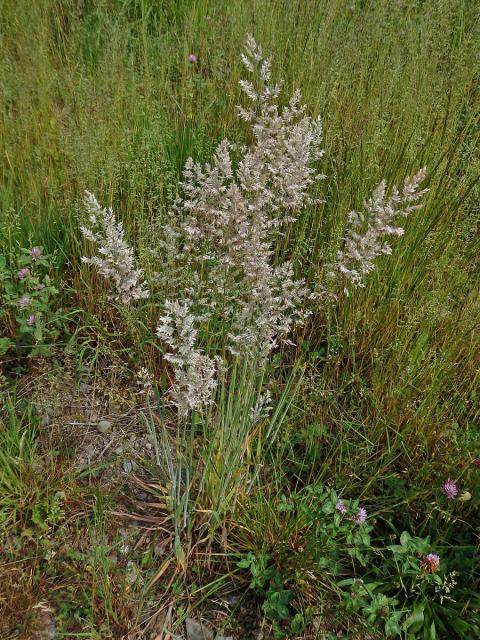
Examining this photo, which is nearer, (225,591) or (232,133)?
(225,591)

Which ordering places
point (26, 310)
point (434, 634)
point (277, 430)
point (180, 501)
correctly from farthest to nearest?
point (26, 310)
point (277, 430)
point (180, 501)
point (434, 634)

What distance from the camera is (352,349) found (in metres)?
2.11

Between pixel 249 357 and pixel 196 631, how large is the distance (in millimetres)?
884

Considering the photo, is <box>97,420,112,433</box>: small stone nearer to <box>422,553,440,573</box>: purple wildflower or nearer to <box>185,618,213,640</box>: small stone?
<box>185,618,213,640</box>: small stone

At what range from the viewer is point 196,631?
5.64 feet

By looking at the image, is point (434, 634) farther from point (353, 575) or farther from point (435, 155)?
point (435, 155)

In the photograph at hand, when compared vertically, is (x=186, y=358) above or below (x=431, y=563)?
above

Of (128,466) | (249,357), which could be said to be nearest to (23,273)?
(128,466)

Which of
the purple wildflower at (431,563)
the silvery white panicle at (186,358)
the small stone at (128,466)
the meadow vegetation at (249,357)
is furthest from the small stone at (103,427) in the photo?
the purple wildflower at (431,563)

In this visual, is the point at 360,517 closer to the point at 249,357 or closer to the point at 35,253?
the point at 249,357

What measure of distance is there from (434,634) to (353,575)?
299 mm

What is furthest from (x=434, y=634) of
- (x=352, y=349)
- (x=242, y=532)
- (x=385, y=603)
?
(x=352, y=349)

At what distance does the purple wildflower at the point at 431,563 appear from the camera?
1653mm

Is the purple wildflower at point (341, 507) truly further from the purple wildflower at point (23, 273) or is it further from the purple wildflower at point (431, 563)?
the purple wildflower at point (23, 273)
